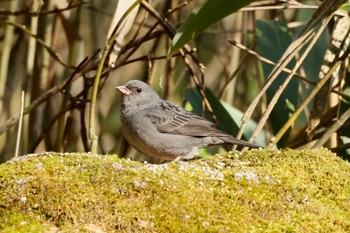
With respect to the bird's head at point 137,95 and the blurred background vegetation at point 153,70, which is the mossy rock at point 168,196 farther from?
the bird's head at point 137,95

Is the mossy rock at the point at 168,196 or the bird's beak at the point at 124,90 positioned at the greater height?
the mossy rock at the point at 168,196

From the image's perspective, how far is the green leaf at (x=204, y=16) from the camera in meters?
4.16

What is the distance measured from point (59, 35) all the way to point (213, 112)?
1.56 meters

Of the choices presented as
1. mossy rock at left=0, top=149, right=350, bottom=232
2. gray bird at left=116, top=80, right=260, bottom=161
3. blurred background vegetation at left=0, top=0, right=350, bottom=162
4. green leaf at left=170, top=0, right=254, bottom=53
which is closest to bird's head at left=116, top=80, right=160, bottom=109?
gray bird at left=116, top=80, right=260, bottom=161

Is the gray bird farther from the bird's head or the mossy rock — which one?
the mossy rock

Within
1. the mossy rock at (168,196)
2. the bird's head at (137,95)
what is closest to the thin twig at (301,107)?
the mossy rock at (168,196)

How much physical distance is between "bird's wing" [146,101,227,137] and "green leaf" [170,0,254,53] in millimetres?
1350

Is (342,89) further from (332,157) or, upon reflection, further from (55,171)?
(55,171)

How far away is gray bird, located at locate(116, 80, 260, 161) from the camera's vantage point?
5.45 m

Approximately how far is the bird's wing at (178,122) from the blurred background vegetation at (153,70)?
0.11 m

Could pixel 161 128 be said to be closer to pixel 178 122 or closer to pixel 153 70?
pixel 178 122

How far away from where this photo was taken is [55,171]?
2.92 m

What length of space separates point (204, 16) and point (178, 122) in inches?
63.7

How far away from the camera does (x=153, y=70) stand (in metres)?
6.33
